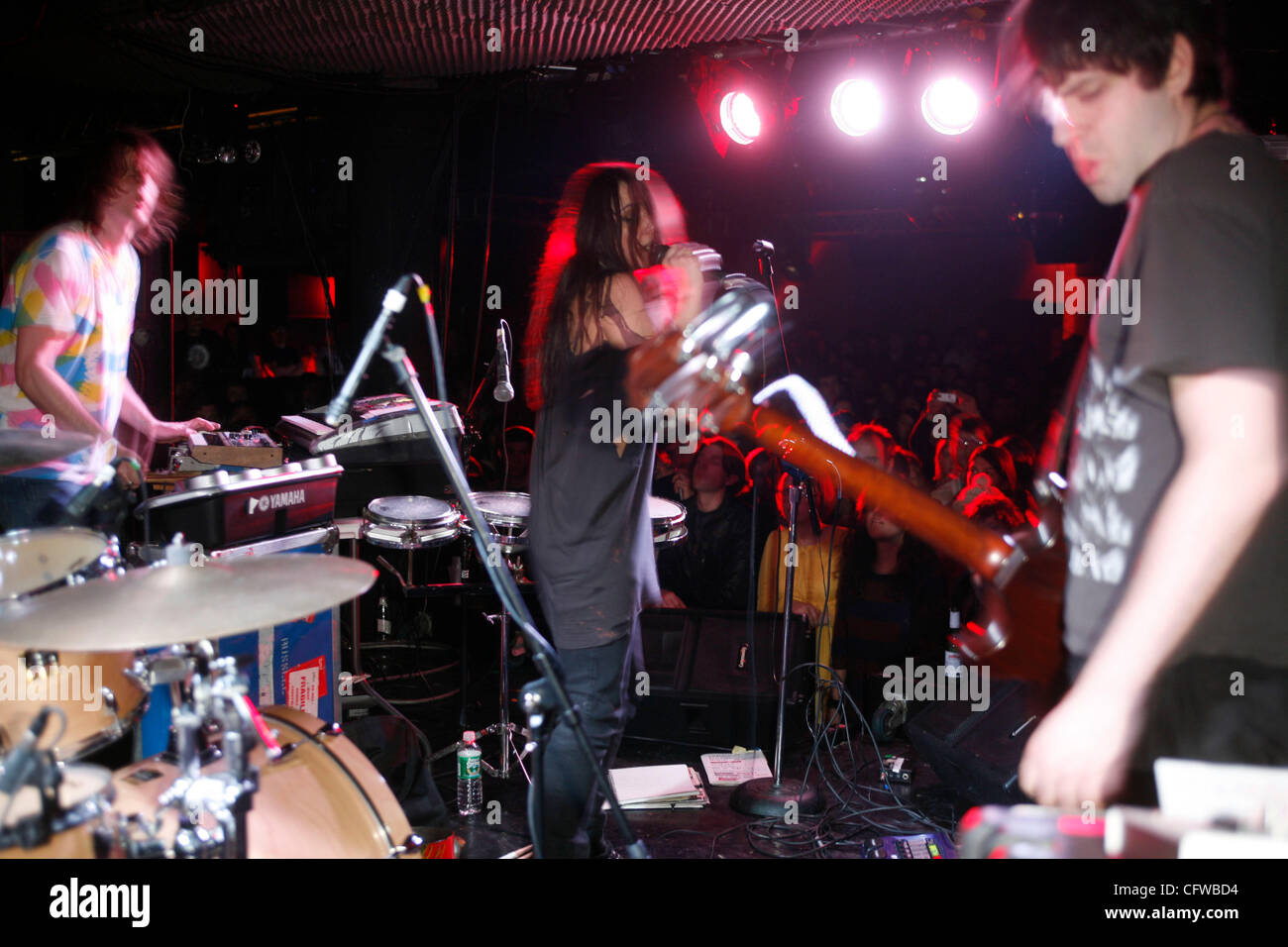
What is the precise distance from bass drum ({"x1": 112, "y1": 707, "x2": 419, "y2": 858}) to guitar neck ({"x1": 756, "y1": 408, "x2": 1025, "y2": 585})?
3.75 ft

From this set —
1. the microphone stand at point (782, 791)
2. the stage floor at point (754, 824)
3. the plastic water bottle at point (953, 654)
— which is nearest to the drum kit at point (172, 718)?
the stage floor at point (754, 824)

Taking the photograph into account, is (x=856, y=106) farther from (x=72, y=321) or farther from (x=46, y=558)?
(x=46, y=558)

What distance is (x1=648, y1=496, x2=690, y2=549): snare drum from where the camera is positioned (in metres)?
3.51

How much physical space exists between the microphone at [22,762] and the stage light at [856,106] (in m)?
4.07

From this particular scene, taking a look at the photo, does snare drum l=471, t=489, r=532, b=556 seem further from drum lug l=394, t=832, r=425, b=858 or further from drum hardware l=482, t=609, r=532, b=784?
drum lug l=394, t=832, r=425, b=858

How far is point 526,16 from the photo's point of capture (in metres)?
4.58

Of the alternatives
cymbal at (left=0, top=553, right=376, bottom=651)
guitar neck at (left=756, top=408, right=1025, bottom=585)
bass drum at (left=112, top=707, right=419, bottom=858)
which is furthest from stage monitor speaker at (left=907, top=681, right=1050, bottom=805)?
cymbal at (left=0, top=553, right=376, bottom=651)

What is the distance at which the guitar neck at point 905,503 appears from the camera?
1.85 m

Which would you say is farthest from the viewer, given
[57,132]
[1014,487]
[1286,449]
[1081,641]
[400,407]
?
[57,132]

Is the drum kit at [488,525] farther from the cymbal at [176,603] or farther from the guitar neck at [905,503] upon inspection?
the cymbal at [176,603]

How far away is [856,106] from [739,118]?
0.58 metres
